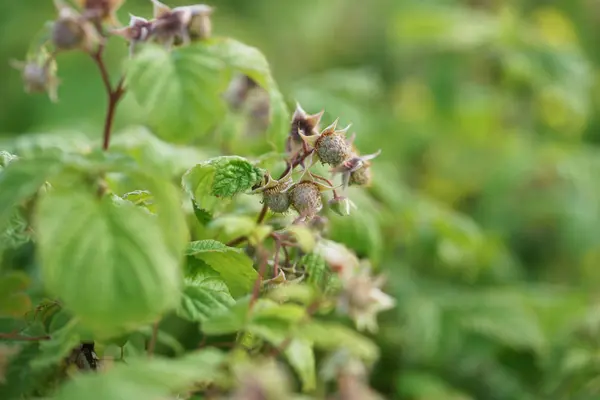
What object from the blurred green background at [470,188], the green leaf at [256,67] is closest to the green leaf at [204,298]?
the green leaf at [256,67]

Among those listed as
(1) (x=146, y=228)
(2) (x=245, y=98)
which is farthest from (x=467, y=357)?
(1) (x=146, y=228)

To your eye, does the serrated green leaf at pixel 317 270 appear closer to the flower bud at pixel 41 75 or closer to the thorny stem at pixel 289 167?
the thorny stem at pixel 289 167

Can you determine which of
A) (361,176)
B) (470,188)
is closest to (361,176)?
(361,176)

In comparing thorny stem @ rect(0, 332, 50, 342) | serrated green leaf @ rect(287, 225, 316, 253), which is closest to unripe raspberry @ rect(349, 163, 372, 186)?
serrated green leaf @ rect(287, 225, 316, 253)

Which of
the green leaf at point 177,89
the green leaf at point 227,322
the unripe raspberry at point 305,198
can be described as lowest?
the green leaf at point 227,322

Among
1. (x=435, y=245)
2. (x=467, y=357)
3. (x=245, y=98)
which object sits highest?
A: (x=245, y=98)

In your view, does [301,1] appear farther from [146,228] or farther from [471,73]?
[146,228]
